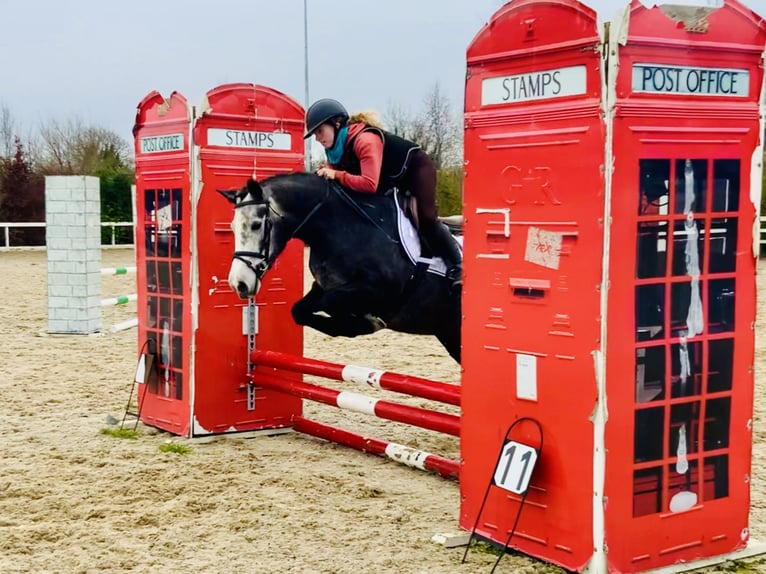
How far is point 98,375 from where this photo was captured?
7.64 meters

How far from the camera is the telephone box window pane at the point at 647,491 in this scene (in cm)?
312

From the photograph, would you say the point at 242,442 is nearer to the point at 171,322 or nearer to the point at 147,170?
the point at 171,322

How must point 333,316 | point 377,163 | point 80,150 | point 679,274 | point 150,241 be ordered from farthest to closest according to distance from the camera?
point 80,150 → point 150,241 → point 333,316 → point 377,163 → point 679,274

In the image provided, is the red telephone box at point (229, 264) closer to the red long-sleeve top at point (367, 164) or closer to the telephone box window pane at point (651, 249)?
the red long-sleeve top at point (367, 164)

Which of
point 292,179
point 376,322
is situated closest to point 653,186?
point 376,322

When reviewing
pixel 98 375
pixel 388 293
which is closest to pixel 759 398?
pixel 388 293

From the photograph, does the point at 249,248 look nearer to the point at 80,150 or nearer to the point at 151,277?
the point at 151,277

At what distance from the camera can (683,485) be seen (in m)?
3.23

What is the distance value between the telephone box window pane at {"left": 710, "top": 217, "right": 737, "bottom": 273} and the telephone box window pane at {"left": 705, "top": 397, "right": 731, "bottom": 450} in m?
0.46

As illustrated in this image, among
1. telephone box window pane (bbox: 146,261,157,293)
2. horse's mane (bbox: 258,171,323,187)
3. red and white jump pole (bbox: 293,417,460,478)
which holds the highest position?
horse's mane (bbox: 258,171,323,187)

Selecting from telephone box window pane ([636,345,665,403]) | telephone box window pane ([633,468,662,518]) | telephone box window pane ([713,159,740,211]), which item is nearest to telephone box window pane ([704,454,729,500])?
telephone box window pane ([633,468,662,518])

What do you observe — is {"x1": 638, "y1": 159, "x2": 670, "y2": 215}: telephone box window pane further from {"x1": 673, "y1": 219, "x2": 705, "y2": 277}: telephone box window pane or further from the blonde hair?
the blonde hair

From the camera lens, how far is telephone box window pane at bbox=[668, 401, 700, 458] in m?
3.18

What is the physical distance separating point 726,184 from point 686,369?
63 cm
